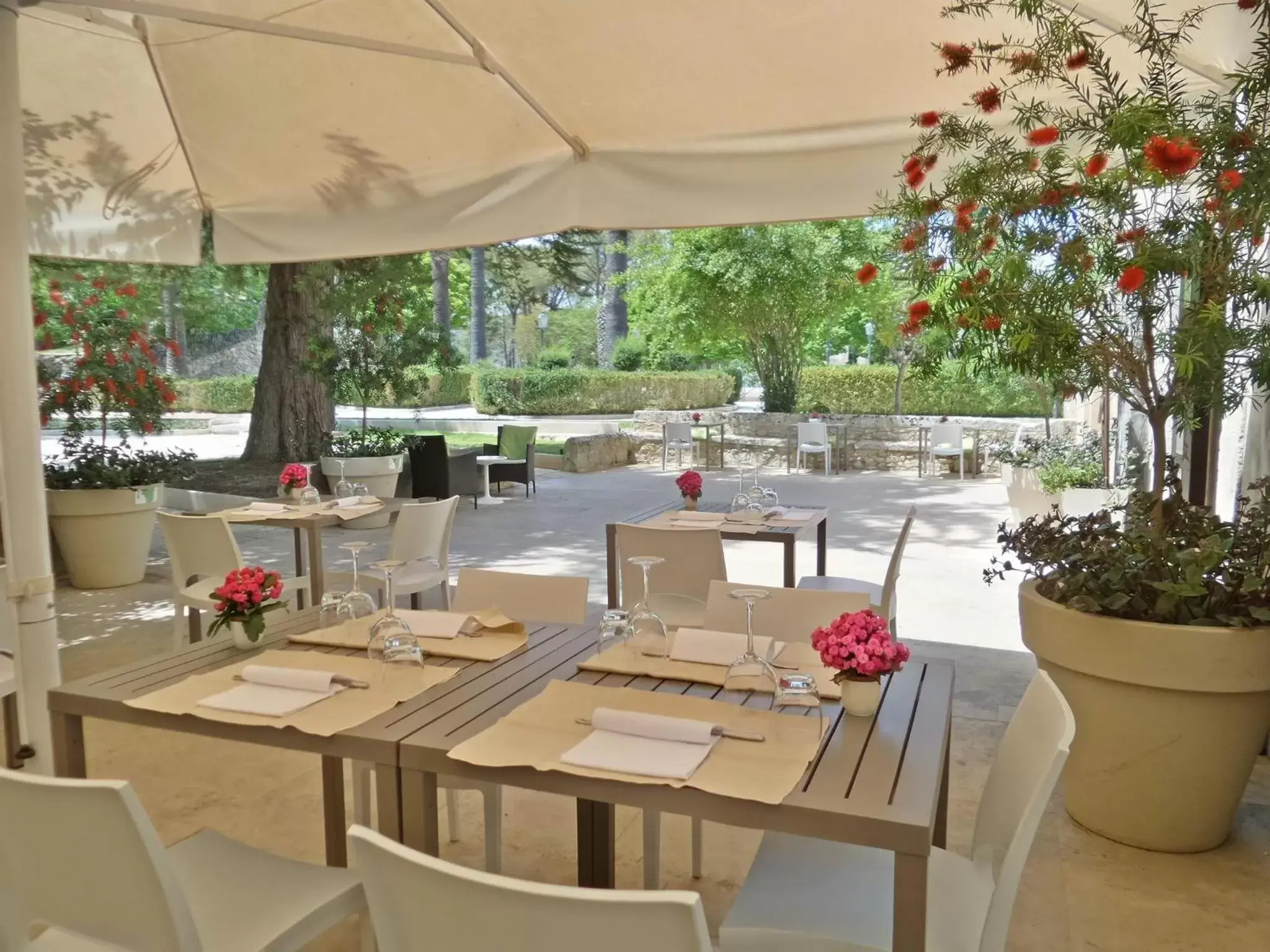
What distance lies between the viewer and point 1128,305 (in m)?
2.90

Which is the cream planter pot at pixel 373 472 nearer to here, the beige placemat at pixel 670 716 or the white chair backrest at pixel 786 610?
the white chair backrest at pixel 786 610

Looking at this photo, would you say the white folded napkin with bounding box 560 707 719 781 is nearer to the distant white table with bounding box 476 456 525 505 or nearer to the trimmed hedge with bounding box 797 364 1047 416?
the distant white table with bounding box 476 456 525 505

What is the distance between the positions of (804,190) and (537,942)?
2.60 m

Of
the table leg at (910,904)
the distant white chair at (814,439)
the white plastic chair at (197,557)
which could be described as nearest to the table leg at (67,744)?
the table leg at (910,904)

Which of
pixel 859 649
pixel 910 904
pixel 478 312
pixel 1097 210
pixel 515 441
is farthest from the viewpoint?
pixel 478 312

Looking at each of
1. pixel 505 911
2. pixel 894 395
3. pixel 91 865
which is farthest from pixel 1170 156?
pixel 894 395

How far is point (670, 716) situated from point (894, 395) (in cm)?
1622

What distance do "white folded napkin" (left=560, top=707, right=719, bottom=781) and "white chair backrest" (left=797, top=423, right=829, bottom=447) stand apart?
39.8 feet

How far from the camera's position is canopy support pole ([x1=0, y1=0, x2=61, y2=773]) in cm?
294

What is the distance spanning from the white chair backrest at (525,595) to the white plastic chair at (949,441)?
418 inches

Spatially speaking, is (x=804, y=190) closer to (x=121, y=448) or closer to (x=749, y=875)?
(x=749, y=875)

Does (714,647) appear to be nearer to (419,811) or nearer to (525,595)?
(419,811)

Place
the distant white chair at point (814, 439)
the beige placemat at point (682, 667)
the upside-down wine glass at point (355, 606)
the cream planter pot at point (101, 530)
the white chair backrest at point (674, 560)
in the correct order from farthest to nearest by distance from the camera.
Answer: the distant white chair at point (814, 439), the cream planter pot at point (101, 530), the white chair backrest at point (674, 560), the upside-down wine glass at point (355, 606), the beige placemat at point (682, 667)

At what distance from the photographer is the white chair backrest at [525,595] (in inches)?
118
